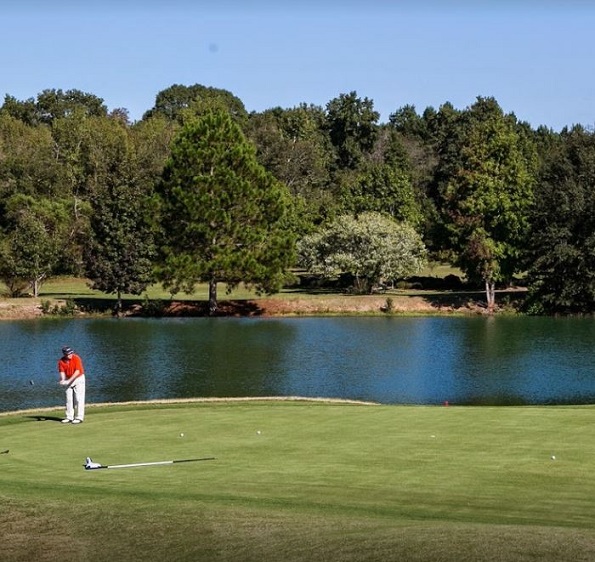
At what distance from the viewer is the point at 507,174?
82.1m

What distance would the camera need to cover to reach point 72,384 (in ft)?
81.3

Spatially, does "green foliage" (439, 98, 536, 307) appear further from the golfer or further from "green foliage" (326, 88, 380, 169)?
"green foliage" (326, 88, 380, 169)

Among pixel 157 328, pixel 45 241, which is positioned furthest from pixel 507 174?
pixel 45 241

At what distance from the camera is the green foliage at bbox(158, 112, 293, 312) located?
3014 inches

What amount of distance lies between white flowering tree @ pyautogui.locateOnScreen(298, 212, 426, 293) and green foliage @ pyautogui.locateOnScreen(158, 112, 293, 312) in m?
10.9

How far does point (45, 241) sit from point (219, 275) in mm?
16219

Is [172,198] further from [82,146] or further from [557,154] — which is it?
[82,146]

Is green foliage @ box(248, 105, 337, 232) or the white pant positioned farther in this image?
green foliage @ box(248, 105, 337, 232)

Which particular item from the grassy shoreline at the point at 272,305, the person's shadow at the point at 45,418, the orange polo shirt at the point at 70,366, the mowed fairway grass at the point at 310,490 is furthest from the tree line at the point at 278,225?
the mowed fairway grass at the point at 310,490

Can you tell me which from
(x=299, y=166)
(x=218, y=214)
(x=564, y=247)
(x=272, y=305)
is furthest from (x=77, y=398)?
(x=299, y=166)

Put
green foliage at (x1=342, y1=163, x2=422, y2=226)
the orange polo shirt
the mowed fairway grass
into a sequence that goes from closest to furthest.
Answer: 1. the mowed fairway grass
2. the orange polo shirt
3. green foliage at (x1=342, y1=163, x2=422, y2=226)

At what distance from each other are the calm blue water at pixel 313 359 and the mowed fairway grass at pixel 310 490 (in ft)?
55.1

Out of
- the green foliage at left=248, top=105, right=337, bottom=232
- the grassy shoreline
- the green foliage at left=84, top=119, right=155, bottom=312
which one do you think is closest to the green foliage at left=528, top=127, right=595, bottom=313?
the grassy shoreline

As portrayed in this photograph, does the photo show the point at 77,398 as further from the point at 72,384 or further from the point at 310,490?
the point at 310,490
